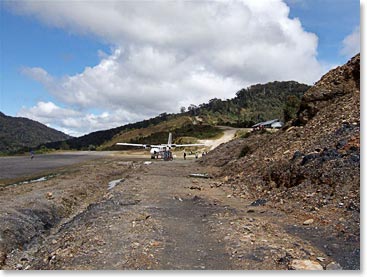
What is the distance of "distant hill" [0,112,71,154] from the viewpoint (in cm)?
13300

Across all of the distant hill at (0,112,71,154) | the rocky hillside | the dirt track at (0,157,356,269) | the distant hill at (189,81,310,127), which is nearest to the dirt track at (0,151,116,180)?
the dirt track at (0,157,356,269)

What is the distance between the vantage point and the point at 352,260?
7.27 meters

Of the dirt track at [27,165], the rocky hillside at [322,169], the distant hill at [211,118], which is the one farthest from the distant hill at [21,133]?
the rocky hillside at [322,169]

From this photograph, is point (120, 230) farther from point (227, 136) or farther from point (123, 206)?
point (227, 136)

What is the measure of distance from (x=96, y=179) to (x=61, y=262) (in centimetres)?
1903

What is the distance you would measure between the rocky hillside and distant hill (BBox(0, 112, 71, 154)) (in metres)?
116

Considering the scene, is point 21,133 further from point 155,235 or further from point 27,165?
point 155,235

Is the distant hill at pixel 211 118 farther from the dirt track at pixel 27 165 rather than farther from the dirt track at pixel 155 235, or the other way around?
the dirt track at pixel 155 235

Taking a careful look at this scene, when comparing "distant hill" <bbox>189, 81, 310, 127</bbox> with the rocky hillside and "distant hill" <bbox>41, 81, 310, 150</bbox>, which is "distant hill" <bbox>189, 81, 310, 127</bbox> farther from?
the rocky hillside

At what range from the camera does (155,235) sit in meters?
9.30

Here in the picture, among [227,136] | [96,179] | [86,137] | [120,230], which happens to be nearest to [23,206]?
[120,230]

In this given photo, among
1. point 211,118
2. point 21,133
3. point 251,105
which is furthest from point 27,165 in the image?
point 21,133

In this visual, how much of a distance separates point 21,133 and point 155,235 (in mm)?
158751

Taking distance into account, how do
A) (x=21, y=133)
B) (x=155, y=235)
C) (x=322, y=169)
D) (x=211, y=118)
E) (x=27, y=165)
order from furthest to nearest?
1. (x=21, y=133)
2. (x=211, y=118)
3. (x=27, y=165)
4. (x=322, y=169)
5. (x=155, y=235)
